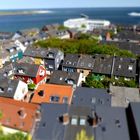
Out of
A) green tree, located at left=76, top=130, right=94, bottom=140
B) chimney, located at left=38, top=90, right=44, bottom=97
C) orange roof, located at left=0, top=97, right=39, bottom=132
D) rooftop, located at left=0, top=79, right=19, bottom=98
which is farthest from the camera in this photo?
rooftop, located at left=0, top=79, right=19, bottom=98

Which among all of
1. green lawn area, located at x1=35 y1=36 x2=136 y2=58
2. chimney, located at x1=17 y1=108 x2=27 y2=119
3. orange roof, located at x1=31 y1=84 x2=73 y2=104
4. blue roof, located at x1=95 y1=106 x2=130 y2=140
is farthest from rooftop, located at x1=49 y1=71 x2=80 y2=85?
green lawn area, located at x1=35 y1=36 x2=136 y2=58

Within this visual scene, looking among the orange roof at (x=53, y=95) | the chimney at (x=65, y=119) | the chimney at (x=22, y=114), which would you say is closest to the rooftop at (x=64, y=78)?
the orange roof at (x=53, y=95)

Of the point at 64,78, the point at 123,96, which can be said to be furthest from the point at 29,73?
the point at 123,96

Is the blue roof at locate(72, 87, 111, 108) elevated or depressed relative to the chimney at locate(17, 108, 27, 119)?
depressed

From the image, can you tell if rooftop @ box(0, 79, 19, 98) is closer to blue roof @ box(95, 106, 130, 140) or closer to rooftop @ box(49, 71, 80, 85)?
rooftop @ box(49, 71, 80, 85)

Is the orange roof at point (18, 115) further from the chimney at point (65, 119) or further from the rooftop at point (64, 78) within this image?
the rooftop at point (64, 78)

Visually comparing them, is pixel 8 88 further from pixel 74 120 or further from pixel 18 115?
pixel 74 120
